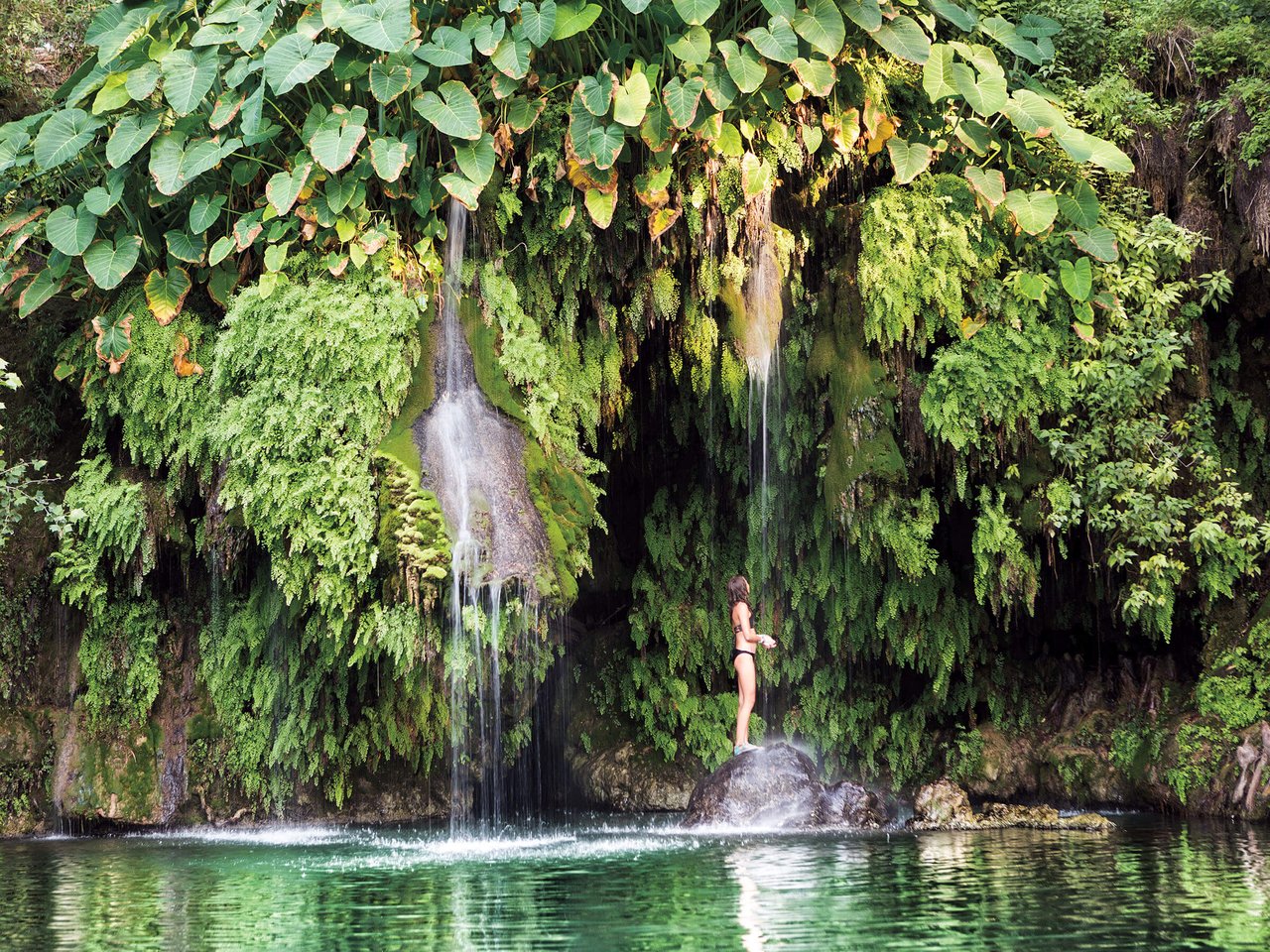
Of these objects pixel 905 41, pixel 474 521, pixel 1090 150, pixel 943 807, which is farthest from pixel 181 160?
pixel 943 807

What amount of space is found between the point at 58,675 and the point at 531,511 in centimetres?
533

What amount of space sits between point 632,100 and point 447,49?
154cm

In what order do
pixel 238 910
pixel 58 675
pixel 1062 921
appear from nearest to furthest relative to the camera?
pixel 1062 921
pixel 238 910
pixel 58 675

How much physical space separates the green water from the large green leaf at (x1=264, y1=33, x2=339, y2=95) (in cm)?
584

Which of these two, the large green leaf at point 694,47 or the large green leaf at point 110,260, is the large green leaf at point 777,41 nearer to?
the large green leaf at point 694,47

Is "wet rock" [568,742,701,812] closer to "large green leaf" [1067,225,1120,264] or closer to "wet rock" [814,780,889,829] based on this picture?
"wet rock" [814,780,889,829]

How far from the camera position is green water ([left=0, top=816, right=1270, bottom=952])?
5820 millimetres

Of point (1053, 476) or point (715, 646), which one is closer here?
point (1053, 476)

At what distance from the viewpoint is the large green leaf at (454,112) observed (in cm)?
1066

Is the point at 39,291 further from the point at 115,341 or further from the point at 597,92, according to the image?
the point at 597,92

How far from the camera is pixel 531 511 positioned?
10.8m

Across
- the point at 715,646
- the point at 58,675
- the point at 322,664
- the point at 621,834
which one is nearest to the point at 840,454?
the point at 715,646

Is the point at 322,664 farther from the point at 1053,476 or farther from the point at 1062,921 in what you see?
the point at 1062,921

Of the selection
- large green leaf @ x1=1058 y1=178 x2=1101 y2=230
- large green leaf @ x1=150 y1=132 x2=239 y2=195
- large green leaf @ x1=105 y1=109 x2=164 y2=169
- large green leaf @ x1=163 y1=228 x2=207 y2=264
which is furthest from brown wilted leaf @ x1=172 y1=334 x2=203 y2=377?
large green leaf @ x1=1058 y1=178 x2=1101 y2=230
